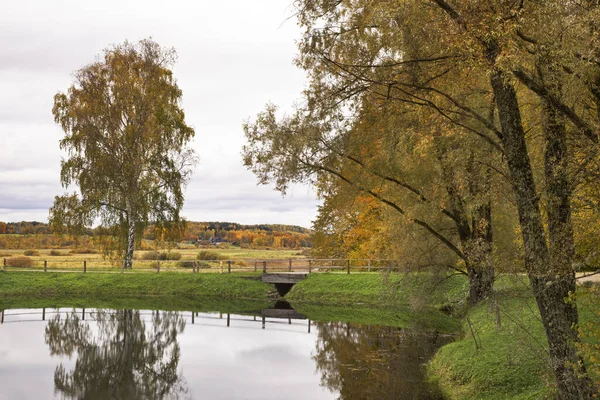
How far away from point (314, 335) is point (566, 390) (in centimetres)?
1309

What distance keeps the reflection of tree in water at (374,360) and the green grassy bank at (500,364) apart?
548mm

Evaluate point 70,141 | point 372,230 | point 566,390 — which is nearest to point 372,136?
point 566,390

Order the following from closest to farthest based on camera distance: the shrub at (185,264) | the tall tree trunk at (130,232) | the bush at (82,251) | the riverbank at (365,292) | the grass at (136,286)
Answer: the riverbank at (365,292), the grass at (136,286), the tall tree trunk at (130,232), the shrub at (185,264), the bush at (82,251)

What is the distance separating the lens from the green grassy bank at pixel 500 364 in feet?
34.7

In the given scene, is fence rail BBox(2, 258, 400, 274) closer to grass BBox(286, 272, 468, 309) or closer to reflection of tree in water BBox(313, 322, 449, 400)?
grass BBox(286, 272, 468, 309)

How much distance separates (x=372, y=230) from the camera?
31719 millimetres

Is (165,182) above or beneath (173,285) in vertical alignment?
above

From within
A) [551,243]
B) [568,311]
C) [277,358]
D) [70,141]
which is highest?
[70,141]

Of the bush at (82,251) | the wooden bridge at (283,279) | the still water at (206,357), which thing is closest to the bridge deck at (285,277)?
the wooden bridge at (283,279)

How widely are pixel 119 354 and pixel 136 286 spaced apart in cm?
1556

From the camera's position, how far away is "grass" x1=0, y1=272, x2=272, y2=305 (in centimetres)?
3272

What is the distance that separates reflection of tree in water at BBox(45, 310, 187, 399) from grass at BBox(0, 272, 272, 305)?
592 centimetres

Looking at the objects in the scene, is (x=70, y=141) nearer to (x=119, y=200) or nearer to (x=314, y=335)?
(x=119, y=200)

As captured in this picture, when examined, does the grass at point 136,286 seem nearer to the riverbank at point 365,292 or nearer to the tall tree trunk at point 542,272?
the riverbank at point 365,292
